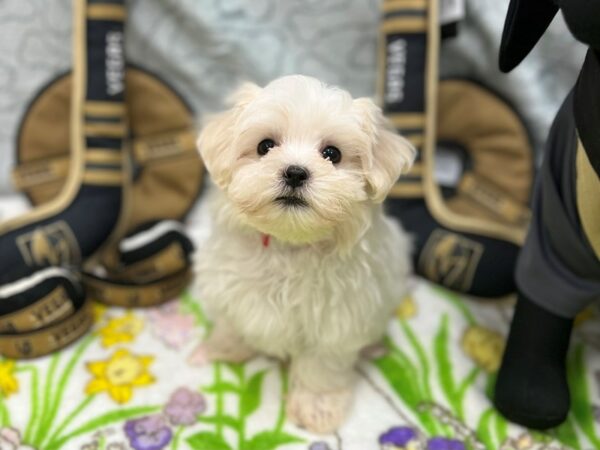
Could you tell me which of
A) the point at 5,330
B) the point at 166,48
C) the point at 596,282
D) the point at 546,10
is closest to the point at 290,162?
the point at 546,10

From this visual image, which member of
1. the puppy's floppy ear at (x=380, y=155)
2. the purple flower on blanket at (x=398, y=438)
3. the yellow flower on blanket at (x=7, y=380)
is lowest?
the purple flower on blanket at (x=398, y=438)

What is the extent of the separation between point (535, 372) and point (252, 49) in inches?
44.5

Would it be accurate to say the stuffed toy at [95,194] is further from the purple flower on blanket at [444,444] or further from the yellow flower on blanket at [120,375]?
the purple flower on blanket at [444,444]

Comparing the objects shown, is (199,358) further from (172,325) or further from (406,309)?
(406,309)

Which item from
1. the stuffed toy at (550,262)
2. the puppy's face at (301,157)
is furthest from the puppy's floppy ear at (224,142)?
the stuffed toy at (550,262)

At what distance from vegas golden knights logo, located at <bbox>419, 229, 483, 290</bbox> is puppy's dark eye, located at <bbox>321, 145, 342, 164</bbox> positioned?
0.60 m

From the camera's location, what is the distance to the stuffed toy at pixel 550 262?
1091mm

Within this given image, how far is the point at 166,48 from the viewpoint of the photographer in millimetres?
1736

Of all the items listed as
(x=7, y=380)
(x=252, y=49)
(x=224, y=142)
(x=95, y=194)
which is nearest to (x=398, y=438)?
(x=224, y=142)

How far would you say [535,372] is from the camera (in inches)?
49.4

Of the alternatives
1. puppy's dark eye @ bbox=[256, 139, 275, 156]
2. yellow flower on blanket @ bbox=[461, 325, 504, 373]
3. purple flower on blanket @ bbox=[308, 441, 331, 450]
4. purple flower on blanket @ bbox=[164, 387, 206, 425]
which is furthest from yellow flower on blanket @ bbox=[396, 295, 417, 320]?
puppy's dark eye @ bbox=[256, 139, 275, 156]

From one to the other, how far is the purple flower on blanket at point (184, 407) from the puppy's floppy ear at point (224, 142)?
1.69ft

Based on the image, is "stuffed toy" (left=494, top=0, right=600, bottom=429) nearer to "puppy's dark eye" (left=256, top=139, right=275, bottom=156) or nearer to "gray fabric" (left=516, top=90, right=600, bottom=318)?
"gray fabric" (left=516, top=90, right=600, bottom=318)

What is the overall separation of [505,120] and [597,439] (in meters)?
0.86
